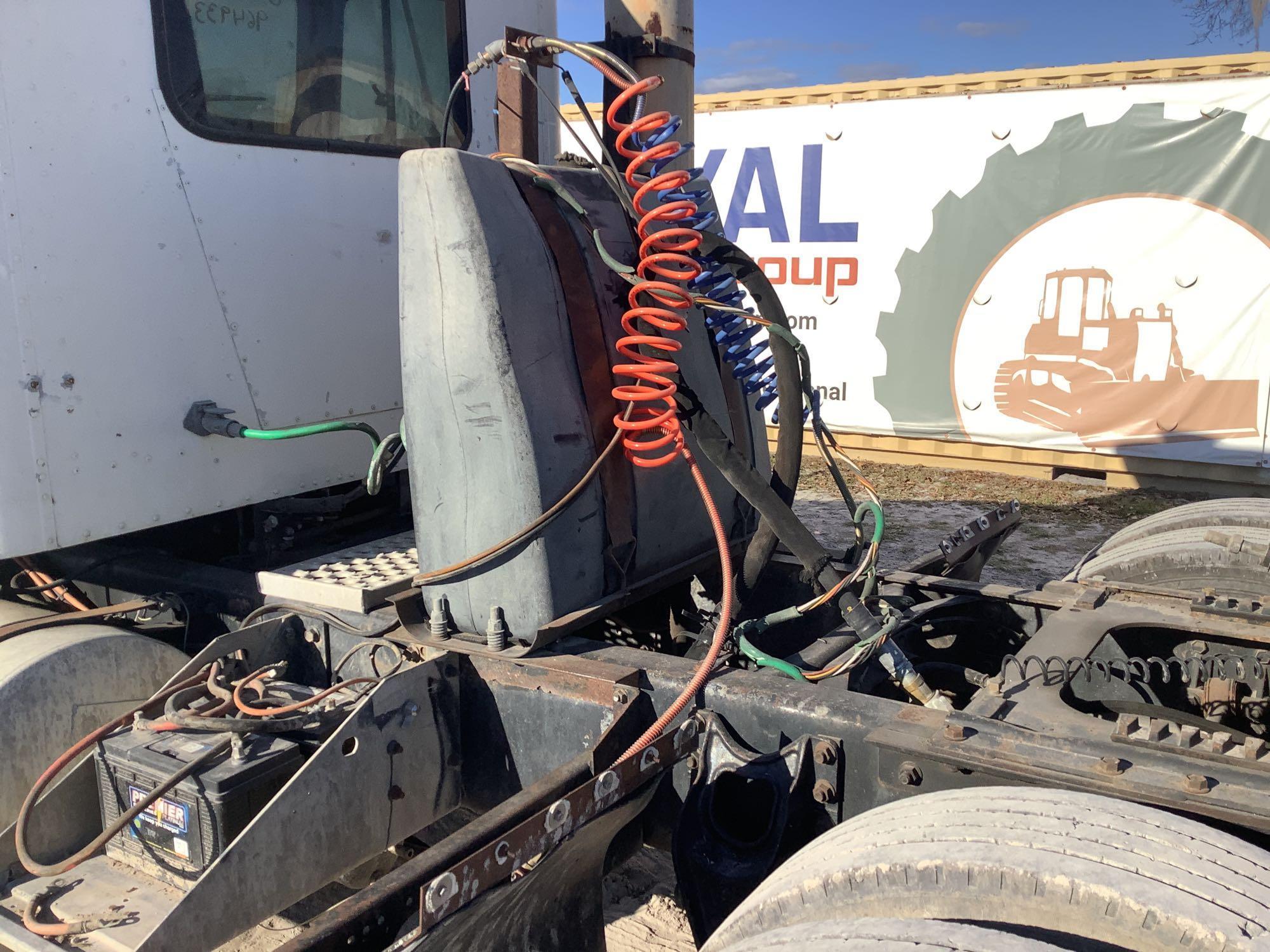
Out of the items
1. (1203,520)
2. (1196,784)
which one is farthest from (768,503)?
(1203,520)


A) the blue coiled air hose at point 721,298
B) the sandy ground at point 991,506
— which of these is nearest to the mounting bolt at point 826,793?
the blue coiled air hose at point 721,298

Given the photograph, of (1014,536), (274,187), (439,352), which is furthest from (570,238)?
(1014,536)

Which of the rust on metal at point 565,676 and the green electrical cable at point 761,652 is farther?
the green electrical cable at point 761,652

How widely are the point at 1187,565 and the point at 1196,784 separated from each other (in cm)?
154

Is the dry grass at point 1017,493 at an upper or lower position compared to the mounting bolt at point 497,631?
lower

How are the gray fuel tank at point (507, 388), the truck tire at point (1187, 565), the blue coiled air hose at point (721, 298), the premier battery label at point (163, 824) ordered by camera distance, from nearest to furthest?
the premier battery label at point (163, 824), the gray fuel tank at point (507, 388), the blue coiled air hose at point (721, 298), the truck tire at point (1187, 565)

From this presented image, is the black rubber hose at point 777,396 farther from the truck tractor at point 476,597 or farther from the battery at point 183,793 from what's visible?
the battery at point 183,793

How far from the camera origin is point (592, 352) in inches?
90.0

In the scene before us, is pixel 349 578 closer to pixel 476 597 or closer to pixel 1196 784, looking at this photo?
pixel 476 597

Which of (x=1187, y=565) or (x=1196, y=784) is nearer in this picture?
(x=1196, y=784)

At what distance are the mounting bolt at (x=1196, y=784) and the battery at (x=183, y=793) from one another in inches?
61.8

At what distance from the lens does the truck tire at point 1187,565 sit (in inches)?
111

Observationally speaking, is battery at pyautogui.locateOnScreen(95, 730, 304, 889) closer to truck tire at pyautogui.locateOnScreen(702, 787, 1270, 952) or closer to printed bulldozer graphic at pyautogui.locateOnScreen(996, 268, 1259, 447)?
truck tire at pyautogui.locateOnScreen(702, 787, 1270, 952)

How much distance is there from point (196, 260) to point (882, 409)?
6.54 meters
